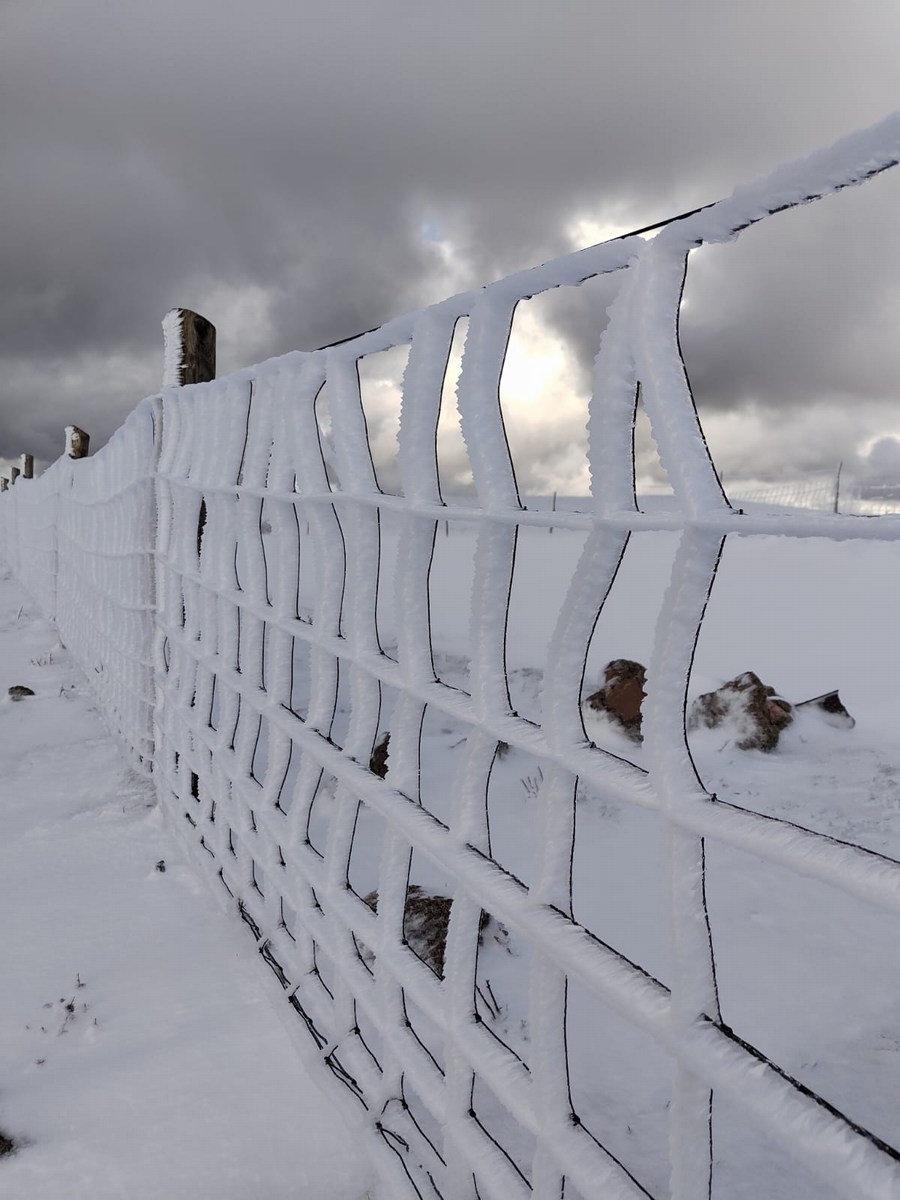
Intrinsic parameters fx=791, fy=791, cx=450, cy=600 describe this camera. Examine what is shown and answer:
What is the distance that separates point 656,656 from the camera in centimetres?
95

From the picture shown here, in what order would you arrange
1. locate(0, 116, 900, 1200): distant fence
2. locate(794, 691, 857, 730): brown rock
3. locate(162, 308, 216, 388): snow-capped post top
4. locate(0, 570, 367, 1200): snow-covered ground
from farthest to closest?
locate(794, 691, 857, 730): brown rock → locate(162, 308, 216, 388): snow-capped post top → locate(0, 570, 367, 1200): snow-covered ground → locate(0, 116, 900, 1200): distant fence

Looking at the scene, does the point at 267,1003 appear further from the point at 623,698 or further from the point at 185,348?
the point at 623,698

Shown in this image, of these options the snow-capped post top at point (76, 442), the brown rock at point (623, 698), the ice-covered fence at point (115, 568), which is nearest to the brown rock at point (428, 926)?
the ice-covered fence at point (115, 568)

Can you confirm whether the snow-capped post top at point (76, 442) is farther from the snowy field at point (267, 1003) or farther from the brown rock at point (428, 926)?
the brown rock at point (428, 926)

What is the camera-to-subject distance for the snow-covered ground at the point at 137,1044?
1.65 metres

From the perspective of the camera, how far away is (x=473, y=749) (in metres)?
1.35

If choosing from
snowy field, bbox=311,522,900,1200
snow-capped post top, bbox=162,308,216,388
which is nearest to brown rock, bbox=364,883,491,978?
snowy field, bbox=311,522,900,1200

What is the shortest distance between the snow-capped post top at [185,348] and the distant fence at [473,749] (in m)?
0.54

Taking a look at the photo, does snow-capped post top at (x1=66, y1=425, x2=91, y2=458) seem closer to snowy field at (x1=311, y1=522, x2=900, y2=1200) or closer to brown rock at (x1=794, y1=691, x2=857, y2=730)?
snowy field at (x1=311, y1=522, x2=900, y2=1200)

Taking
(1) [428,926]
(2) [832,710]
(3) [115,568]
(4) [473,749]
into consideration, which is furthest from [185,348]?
(2) [832,710]

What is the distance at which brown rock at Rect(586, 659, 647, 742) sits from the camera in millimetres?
5293

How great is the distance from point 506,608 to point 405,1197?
3.93ft

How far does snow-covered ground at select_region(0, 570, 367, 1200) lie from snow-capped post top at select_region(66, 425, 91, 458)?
5.39 m

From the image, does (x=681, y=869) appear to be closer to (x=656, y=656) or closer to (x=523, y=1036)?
(x=656, y=656)
